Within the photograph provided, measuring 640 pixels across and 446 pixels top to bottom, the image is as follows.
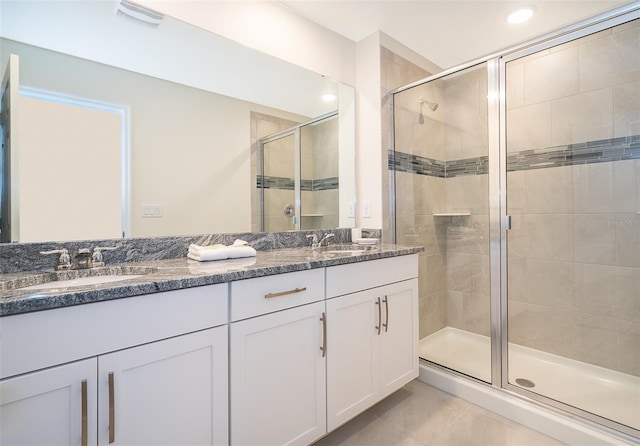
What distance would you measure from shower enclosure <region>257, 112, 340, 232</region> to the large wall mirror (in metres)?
0.08

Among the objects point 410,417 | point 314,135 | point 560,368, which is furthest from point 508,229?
point 314,135

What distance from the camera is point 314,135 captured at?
2.18 metres

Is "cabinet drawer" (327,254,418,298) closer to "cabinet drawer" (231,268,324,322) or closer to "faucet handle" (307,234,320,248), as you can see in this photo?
"cabinet drawer" (231,268,324,322)

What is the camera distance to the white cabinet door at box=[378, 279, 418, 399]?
1.65m

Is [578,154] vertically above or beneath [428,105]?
beneath

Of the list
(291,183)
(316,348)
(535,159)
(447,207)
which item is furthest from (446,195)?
(316,348)

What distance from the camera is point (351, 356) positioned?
148 cm

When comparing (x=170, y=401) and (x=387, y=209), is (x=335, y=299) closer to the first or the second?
(x=170, y=401)

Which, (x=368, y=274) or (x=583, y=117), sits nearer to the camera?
(x=368, y=274)

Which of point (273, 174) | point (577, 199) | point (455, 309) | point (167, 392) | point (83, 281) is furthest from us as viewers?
point (455, 309)

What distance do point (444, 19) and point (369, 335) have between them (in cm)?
207

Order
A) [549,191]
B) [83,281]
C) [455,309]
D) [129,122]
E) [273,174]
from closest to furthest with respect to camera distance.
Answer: [83,281] → [129,122] → [273,174] → [549,191] → [455,309]

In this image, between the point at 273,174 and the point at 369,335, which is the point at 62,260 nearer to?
the point at 273,174

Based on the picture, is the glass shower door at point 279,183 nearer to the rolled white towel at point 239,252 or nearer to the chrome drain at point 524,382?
the rolled white towel at point 239,252
